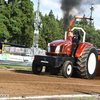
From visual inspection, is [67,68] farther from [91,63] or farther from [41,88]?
[41,88]

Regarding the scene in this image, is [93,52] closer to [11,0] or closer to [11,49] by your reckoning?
[11,49]

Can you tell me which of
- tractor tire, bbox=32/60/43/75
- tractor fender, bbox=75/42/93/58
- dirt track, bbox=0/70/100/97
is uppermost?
tractor fender, bbox=75/42/93/58

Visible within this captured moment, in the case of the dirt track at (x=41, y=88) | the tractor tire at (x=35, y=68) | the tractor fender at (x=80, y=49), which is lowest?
the dirt track at (x=41, y=88)

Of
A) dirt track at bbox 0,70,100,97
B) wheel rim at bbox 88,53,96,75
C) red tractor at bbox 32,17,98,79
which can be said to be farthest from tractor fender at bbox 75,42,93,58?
dirt track at bbox 0,70,100,97

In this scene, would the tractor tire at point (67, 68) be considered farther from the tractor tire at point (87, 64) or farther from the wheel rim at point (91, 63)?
the wheel rim at point (91, 63)

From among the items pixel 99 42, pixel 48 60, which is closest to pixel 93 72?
pixel 48 60

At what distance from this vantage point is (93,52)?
12.5 metres

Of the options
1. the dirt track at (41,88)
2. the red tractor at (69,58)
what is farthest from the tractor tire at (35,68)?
the dirt track at (41,88)

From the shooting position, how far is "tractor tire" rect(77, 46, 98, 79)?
11594 millimetres

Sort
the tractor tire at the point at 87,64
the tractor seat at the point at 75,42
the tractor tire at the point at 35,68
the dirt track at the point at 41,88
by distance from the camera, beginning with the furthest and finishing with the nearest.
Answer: the tractor tire at the point at 35,68
the tractor seat at the point at 75,42
the tractor tire at the point at 87,64
the dirt track at the point at 41,88

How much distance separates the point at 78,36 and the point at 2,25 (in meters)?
30.8

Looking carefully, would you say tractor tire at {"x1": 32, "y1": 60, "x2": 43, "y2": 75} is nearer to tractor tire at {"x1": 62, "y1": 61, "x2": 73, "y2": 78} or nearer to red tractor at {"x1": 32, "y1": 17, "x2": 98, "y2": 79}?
red tractor at {"x1": 32, "y1": 17, "x2": 98, "y2": 79}

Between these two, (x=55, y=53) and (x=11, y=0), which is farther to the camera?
(x=11, y=0)

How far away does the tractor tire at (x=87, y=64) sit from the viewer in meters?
11.6
